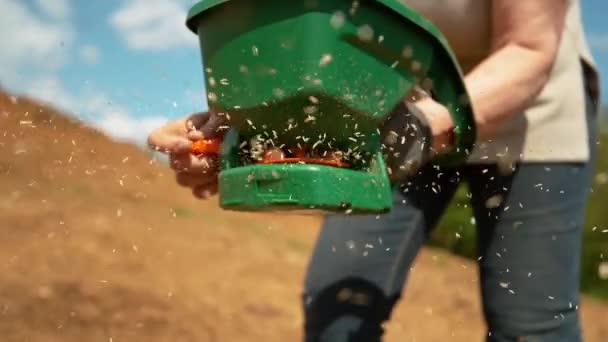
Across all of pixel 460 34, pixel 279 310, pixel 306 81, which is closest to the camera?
pixel 306 81

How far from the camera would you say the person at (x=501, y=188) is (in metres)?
0.79

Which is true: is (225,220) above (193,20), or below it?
below

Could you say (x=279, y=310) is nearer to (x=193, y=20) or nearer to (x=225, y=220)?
(x=225, y=220)

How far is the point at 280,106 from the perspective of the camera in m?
0.60

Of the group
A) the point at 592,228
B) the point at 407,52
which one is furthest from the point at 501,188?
the point at 592,228

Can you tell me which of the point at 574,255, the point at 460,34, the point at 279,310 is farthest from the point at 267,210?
the point at 279,310

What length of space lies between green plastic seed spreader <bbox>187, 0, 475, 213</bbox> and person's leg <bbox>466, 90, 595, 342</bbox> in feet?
1.13

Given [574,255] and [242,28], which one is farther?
[574,255]

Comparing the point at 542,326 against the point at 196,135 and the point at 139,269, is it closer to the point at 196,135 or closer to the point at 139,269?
the point at 196,135

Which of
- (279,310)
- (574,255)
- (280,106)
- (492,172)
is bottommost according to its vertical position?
(279,310)

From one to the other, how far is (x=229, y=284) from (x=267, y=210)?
2529 millimetres

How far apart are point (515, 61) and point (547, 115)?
0.64ft

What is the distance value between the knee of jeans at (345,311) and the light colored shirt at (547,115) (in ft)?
0.85

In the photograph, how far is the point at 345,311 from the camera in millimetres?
1026
